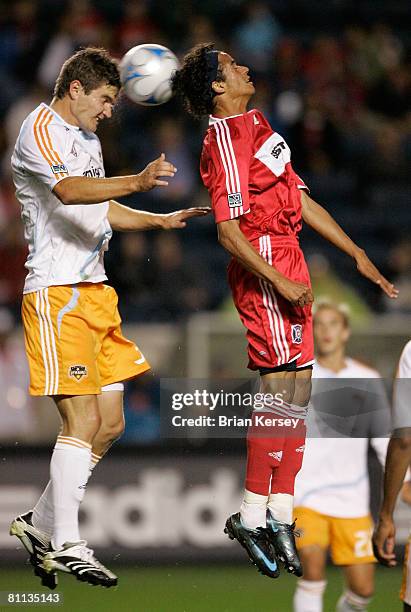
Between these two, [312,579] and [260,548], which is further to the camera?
[312,579]

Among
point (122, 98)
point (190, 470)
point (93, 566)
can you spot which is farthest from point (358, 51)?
point (93, 566)

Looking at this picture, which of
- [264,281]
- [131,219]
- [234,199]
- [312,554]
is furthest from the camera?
[312,554]

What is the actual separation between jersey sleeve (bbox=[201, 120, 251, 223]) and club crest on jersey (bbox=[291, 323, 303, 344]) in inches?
22.0

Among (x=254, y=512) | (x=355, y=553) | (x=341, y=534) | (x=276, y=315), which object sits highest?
(x=276, y=315)

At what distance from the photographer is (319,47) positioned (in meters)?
13.2

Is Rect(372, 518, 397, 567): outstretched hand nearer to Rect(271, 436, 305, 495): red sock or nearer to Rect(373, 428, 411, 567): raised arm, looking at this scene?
Rect(373, 428, 411, 567): raised arm

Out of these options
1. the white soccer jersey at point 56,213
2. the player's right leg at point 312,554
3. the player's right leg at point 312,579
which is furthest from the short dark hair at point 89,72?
the player's right leg at point 312,579

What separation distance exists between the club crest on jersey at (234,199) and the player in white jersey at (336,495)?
193 cm

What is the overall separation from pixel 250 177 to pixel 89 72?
0.88 m

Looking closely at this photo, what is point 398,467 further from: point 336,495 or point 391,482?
point 336,495

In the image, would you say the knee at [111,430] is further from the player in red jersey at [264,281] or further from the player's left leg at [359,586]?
the player's left leg at [359,586]

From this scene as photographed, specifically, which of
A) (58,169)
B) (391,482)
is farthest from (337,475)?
(58,169)

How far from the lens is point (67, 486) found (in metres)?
5.94

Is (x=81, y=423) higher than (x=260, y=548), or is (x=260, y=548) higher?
(x=81, y=423)
